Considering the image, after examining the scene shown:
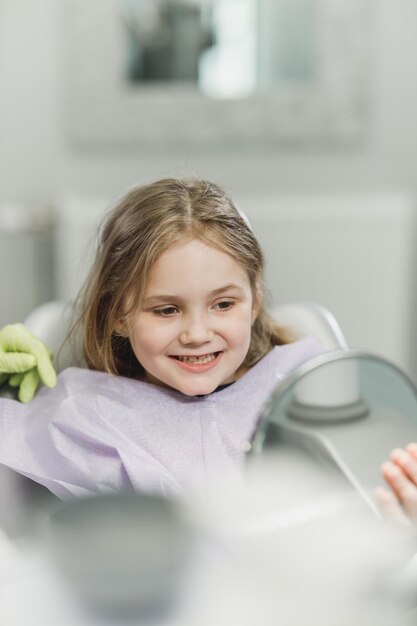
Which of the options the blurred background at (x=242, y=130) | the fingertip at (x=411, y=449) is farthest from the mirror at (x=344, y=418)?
the blurred background at (x=242, y=130)

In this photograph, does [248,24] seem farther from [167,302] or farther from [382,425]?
[382,425]

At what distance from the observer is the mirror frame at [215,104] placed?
235cm

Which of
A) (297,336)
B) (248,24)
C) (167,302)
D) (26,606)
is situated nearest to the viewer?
(26,606)

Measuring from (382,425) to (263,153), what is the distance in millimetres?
1922

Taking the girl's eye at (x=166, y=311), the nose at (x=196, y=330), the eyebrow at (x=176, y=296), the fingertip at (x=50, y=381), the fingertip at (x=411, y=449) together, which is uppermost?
the eyebrow at (x=176, y=296)

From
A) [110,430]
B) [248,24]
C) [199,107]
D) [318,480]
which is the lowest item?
[110,430]

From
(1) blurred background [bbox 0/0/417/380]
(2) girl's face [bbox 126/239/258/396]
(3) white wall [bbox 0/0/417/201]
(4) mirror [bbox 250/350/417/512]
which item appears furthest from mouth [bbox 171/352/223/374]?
(3) white wall [bbox 0/0/417/201]

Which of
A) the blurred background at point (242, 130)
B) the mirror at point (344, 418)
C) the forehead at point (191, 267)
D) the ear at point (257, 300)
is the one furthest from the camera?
the blurred background at point (242, 130)

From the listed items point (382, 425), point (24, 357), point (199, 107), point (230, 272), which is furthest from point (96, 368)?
point (199, 107)

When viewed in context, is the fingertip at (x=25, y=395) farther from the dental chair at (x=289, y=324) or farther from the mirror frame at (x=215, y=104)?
the mirror frame at (x=215, y=104)

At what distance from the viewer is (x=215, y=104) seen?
7.80 ft

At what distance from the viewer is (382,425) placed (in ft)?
1.89

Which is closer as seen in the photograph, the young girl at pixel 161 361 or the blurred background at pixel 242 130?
the young girl at pixel 161 361

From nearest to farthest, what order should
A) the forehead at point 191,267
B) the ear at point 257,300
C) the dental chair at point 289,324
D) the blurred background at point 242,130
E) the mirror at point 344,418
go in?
1. the mirror at point 344,418
2. the forehead at point 191,267
3. the ear at point 257,300
4. the dental chair at point 289,324
5. the blurred background at point 242,130
